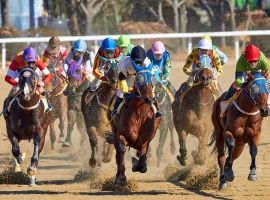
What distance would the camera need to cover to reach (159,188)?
11789mm

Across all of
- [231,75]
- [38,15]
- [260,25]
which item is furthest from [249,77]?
[38,15]

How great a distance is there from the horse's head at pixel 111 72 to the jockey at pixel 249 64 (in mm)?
2219

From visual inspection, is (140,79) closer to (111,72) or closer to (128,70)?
(128,70)

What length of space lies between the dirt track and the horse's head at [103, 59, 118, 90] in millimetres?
1226

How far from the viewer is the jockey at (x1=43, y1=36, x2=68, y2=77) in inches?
656

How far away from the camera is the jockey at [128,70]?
→ 11.2 m

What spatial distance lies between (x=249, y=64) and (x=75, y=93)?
5896 millimetres

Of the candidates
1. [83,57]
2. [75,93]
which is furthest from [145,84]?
[75,93]

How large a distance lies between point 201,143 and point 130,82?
266 centimetres

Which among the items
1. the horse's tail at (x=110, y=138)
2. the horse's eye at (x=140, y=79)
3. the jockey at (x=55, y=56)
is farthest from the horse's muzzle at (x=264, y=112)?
the jockey at (x=55, y=56)

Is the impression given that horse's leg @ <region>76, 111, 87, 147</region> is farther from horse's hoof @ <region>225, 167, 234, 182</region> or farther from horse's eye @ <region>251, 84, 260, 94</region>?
horse's eye @ <region>251, 84, 260, 94</region>

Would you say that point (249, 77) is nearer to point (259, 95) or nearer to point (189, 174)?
point (259, 95)

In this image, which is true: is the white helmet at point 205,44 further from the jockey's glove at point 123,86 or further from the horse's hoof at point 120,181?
the horse's hoof at point 120,181

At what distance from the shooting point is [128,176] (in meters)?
13.4
